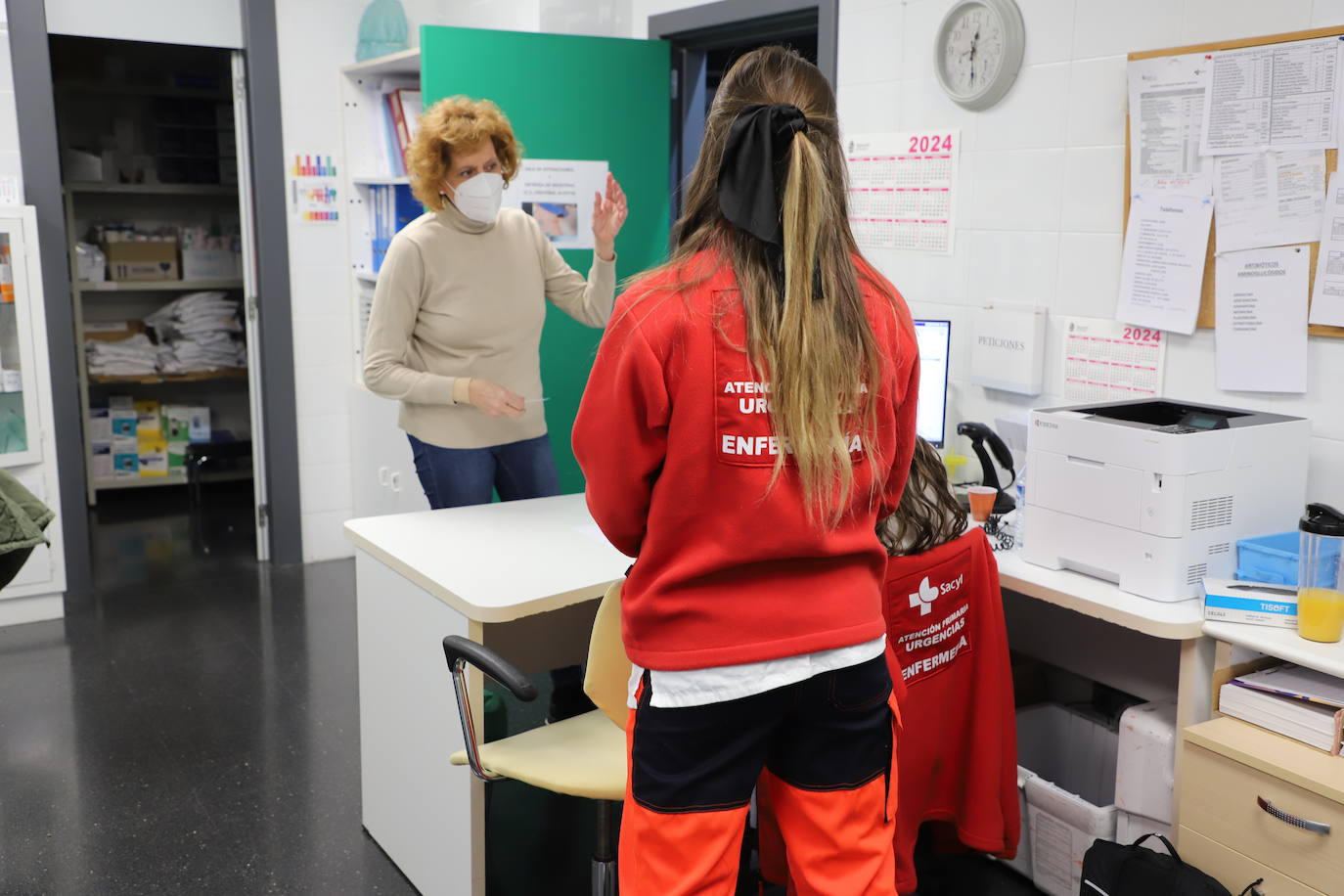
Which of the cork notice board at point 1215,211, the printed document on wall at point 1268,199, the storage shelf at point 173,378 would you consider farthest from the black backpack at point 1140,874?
the storage shelf at point 173,378

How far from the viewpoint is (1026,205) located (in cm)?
291

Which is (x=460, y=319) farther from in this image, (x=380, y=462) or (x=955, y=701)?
(x=380, y=462)

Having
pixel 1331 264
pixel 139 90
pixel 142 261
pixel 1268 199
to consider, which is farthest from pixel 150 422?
pixel 1331 264

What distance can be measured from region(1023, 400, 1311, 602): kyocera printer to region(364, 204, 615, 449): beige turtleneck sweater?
1.36 meters

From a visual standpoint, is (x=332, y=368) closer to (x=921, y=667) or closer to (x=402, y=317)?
(x=402, y=317)

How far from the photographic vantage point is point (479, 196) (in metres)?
2.97

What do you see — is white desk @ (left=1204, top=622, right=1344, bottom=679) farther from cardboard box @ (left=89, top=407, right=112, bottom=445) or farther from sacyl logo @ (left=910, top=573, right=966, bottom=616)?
cardboard box @ (left=89, top=407, right=112, bottom=445)

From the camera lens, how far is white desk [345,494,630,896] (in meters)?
2.23

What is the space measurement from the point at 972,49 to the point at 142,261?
4429 mm

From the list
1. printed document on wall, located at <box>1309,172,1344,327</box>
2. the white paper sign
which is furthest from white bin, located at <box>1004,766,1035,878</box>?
the white paper sign

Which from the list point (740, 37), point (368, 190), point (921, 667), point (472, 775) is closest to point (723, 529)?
point (921, 667)

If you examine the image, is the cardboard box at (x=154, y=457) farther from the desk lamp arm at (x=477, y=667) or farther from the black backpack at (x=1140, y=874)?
the black backpack at (x=1140, y=874)

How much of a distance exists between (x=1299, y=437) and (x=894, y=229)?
1.33 metres

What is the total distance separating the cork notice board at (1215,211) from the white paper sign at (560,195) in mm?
1746
